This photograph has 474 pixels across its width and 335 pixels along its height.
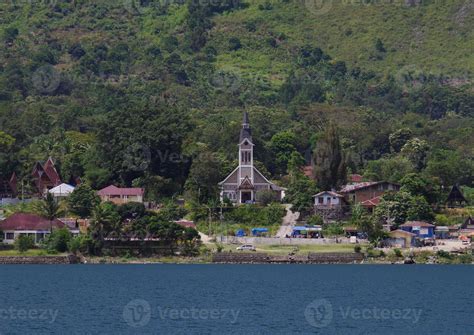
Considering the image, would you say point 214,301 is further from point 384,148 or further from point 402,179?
point 384,148

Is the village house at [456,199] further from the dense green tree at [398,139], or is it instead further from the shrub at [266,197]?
the dense green tree at [398,139]

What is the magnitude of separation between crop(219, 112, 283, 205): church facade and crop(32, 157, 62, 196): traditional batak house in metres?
17.0

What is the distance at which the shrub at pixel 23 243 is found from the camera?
10264 centimetres

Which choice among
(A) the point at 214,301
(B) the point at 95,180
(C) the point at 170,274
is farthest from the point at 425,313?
(B) the point at 95,180

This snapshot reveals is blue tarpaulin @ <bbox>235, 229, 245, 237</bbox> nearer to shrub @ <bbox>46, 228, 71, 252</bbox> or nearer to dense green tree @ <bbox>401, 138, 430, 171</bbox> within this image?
shrub @ <bbox>46, 228, 71, 252</bbox>

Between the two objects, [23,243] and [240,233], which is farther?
[240,233]

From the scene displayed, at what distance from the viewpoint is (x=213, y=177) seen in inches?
4759

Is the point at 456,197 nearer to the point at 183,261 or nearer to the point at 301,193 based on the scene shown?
the point at 301,193

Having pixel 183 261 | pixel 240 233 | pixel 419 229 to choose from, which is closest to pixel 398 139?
pixel 419 229

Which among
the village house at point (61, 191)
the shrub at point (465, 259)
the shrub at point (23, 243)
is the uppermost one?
the village house at point (61, 191)

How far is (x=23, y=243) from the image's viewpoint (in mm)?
102625

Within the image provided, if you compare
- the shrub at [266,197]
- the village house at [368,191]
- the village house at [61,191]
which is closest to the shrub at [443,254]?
the village house at [368,191]

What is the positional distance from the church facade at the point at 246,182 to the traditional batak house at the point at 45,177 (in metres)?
17.0

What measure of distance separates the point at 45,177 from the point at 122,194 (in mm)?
12136
